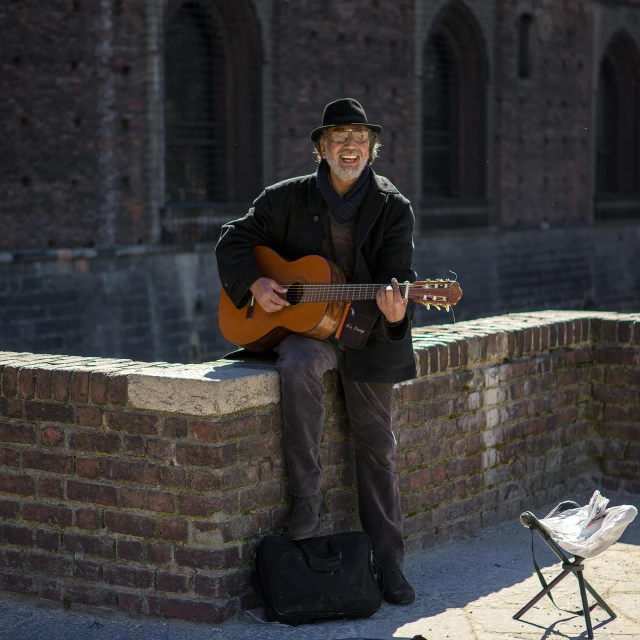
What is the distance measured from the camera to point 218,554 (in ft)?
14.5

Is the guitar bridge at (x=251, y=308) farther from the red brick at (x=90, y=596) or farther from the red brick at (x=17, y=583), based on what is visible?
the red brick at (x=17, y=583)

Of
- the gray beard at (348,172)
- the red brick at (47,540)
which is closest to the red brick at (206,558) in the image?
the red brick at (47,540)

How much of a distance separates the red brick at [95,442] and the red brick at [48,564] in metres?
0.43

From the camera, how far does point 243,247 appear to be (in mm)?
5000

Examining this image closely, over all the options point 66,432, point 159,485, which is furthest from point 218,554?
point 66,432

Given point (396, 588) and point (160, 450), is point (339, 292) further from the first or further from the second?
point (396, 588)

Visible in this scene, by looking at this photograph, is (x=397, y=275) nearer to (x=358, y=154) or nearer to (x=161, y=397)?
(x=358, y=154)

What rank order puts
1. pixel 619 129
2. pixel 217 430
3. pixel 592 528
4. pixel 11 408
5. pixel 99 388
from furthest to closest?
pixel 619 129 < pixel 11 408 < pixel 592 528 < pixel 99 388 < pixel 217 430

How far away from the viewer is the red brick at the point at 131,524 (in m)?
4.52

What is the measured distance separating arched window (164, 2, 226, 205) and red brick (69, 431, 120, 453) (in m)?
9.35

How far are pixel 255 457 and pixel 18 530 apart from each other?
980 millimetres

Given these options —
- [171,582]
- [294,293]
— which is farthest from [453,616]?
[294,293]

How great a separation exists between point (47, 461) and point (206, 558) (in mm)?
Result: 737

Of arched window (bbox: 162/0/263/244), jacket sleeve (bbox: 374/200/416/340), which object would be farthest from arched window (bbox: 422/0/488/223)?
jacket sleeve (bbox: 374/200/416/340)
